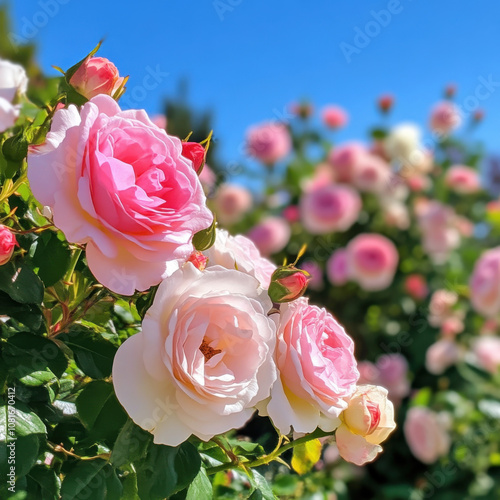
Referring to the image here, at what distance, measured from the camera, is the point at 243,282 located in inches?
18.1

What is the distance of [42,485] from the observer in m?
0.48

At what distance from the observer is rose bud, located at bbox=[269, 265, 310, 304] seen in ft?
1.59

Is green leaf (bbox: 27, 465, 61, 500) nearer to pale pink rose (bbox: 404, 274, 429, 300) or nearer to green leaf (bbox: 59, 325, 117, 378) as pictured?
green leaf (bbox: 59, 325, 117, 378)

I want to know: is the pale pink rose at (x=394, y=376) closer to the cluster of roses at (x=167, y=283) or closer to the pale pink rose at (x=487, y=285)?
the pale pink rose at (x=487, y=285)

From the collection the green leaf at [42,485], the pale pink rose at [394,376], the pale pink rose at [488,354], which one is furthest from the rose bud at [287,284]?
the pale pink rose at [488,354]

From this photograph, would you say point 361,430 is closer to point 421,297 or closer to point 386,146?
point 421,297

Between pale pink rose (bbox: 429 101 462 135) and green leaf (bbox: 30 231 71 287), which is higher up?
pale pink rose (bbox: 429 101 462 135)

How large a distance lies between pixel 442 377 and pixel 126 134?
186 centimetres

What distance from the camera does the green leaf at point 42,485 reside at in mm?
482

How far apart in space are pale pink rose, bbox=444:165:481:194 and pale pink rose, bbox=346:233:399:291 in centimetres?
41

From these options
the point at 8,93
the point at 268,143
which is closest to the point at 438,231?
the point at 268,143

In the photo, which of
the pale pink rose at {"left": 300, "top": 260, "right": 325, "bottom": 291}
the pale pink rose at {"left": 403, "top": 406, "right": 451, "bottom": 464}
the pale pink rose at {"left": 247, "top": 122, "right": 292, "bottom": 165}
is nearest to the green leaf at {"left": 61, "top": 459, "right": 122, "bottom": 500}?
the pale pink rose at {"left": 403, "top": 406, "right": 451, "bottom": 464}

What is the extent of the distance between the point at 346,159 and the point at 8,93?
6.32ft

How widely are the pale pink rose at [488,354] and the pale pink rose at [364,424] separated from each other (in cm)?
161
